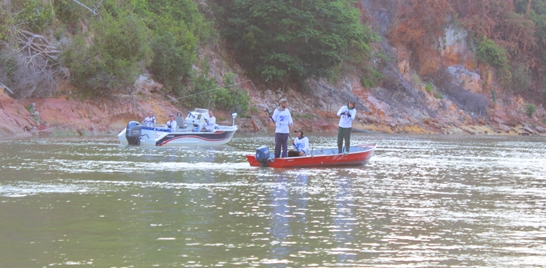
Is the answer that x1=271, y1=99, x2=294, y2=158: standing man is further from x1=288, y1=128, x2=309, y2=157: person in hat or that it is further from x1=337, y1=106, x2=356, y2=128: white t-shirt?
x1=337, y1=106, x2=356, y2=128: white t-shirt

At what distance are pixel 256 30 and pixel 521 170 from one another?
32951 mm

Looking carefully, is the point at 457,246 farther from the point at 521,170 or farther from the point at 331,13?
the point at 331,13

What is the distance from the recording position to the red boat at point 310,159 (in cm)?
2083

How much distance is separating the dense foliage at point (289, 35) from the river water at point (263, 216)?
3069cm

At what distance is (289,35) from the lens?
51438mm

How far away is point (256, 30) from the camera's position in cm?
5272

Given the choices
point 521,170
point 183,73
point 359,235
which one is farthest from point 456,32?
point 359,235

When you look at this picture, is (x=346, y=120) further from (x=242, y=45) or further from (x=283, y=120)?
(x=242, y=45)

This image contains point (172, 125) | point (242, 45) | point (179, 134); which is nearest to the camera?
point (179, 134)

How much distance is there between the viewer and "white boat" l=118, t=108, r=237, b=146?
29.8m

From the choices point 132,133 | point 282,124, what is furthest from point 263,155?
point 132,133

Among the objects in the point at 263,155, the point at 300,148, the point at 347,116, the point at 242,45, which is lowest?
the point at 263,155

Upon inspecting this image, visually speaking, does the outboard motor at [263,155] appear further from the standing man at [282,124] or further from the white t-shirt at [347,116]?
the white t-shirt at [347,116]

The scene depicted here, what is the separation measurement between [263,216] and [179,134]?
19246 mm
